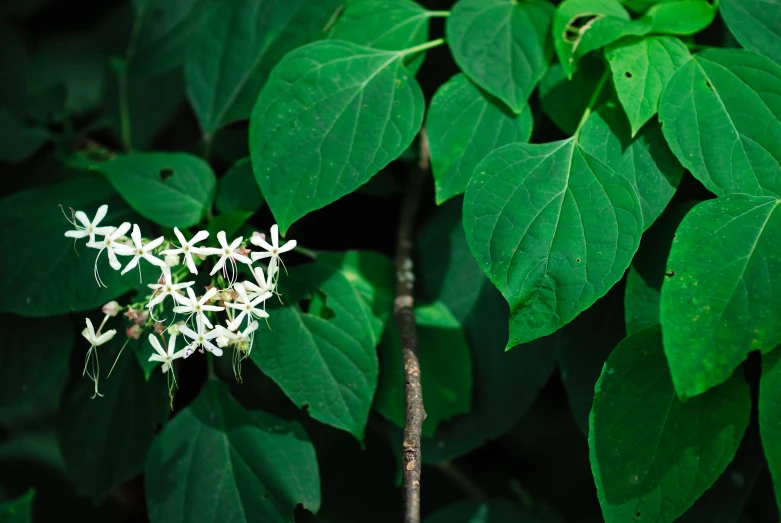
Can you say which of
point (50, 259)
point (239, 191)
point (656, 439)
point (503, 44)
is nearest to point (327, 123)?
point (239, 191)

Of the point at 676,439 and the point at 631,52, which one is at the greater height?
the point at 631,52

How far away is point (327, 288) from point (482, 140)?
14.6 inches

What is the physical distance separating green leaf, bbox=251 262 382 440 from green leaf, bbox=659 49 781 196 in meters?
0.58

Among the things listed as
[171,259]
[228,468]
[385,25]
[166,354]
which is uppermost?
[385,25]

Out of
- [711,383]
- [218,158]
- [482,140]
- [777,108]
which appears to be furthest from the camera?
[218,158]

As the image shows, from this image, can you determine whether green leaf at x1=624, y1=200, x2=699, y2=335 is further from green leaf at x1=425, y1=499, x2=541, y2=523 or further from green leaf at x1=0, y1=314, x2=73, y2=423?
green leaf at x1=0, y1=314, x2=73, y2=423

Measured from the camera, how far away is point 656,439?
0.90m

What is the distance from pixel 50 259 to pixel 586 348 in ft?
3.18

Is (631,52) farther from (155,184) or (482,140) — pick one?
(155,184)

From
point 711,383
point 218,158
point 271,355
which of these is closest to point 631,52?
point 711,383

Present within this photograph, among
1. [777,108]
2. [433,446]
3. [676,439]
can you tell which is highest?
[777,108]

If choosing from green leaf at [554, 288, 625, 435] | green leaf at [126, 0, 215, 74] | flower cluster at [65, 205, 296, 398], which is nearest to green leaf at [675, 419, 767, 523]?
green leaf at [554, 288, 625, 435]

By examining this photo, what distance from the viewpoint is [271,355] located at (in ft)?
3.55

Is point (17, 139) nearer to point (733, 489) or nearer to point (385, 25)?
point (385, 25)
